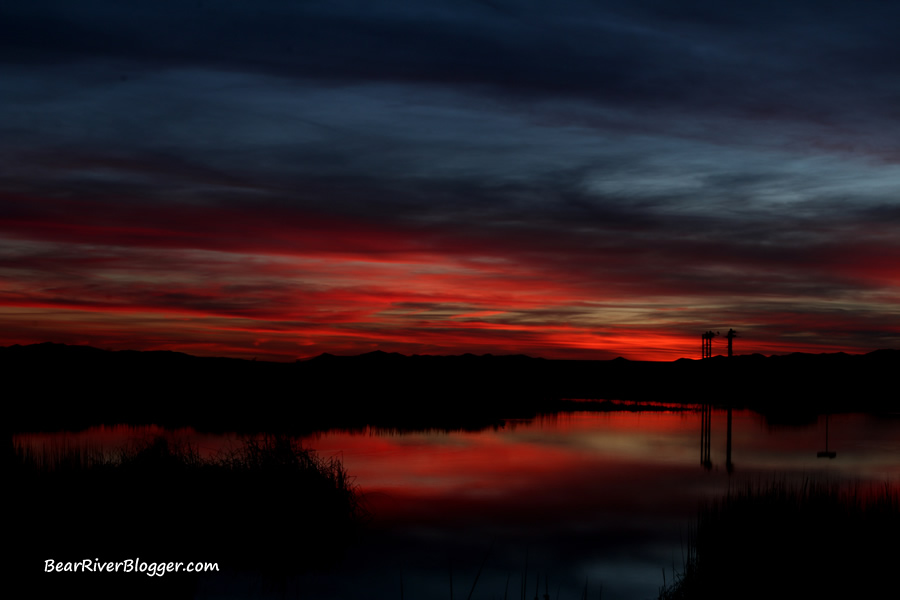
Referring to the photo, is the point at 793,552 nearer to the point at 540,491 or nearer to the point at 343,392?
the point at 540,491

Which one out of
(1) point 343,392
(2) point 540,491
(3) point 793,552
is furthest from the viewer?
(1) point 343,392

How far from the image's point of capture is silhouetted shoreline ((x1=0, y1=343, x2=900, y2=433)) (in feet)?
134

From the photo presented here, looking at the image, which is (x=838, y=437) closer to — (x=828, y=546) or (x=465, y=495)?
(x=465, y=495)

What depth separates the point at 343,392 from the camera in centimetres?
5981

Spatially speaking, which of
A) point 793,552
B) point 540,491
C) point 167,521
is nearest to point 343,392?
Result: point 540,491

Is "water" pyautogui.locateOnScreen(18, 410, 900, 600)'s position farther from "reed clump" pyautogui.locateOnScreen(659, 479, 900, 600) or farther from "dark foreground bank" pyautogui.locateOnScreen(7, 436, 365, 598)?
"reed clump" pyautogui.locateOnScreen(659, 479, 900, 600)

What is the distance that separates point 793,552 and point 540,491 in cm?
1207

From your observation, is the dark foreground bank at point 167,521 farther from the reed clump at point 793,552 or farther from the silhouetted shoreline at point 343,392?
the silhouetted shoreline at point 343,392

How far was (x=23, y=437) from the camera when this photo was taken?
29.5 meters

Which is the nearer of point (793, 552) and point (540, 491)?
point (793, 552)

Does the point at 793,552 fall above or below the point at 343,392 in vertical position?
below

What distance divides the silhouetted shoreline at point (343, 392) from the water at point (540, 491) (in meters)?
5.36

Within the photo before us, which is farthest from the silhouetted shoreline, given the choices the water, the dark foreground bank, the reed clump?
the reed clump

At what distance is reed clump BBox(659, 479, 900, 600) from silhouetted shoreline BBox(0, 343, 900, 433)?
21.8 meters
